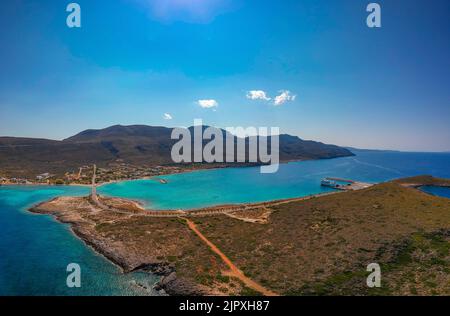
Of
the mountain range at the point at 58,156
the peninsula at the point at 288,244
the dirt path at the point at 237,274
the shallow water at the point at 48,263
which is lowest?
the shallow water at the point at 48,263

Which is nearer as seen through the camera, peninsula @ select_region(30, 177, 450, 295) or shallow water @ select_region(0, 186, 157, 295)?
peninsula @ select_region(30, 177, 450, 295)

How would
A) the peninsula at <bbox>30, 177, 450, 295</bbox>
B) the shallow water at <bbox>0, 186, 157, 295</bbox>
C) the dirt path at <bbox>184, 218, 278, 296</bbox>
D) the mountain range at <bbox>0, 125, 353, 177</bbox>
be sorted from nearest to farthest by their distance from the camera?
the dirt path at <bbox>184, 218, 278, 296</bbox>, the peninsula at <bbox>30, 177, 450, 295</bbox>, the shallow water at <bbox>0, 186, 157, 295</bbox>, the mountain range at <bbox>0, 125, 353, 177</bbox>

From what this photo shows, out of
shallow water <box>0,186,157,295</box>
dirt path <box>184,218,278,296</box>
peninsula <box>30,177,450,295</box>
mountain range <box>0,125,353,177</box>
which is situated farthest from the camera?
mountain range <box>0,125,353,177</box>

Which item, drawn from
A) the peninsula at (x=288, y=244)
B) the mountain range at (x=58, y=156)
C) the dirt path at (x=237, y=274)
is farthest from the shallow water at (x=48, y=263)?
the mountain range at (x=58, y=156)

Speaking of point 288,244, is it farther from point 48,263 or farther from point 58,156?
point 58,156

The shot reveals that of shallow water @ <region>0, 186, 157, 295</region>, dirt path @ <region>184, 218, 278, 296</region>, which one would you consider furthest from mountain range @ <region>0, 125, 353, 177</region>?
dirt path @ <region>184, 218, 278, 296</region>

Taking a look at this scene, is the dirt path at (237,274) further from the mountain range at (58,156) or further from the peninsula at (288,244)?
the mountain range at (58,156)

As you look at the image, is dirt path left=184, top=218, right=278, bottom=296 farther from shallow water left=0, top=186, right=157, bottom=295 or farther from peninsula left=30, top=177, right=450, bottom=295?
shallow water left=0, top=186, right=157, bottom=295

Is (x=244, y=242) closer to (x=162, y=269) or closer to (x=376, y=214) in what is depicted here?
(x=162, y=269)

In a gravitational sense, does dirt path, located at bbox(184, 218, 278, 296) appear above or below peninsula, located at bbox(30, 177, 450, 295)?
below

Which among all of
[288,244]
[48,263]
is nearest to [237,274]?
[288,244]

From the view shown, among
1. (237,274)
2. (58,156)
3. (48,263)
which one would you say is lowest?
(48,263)
